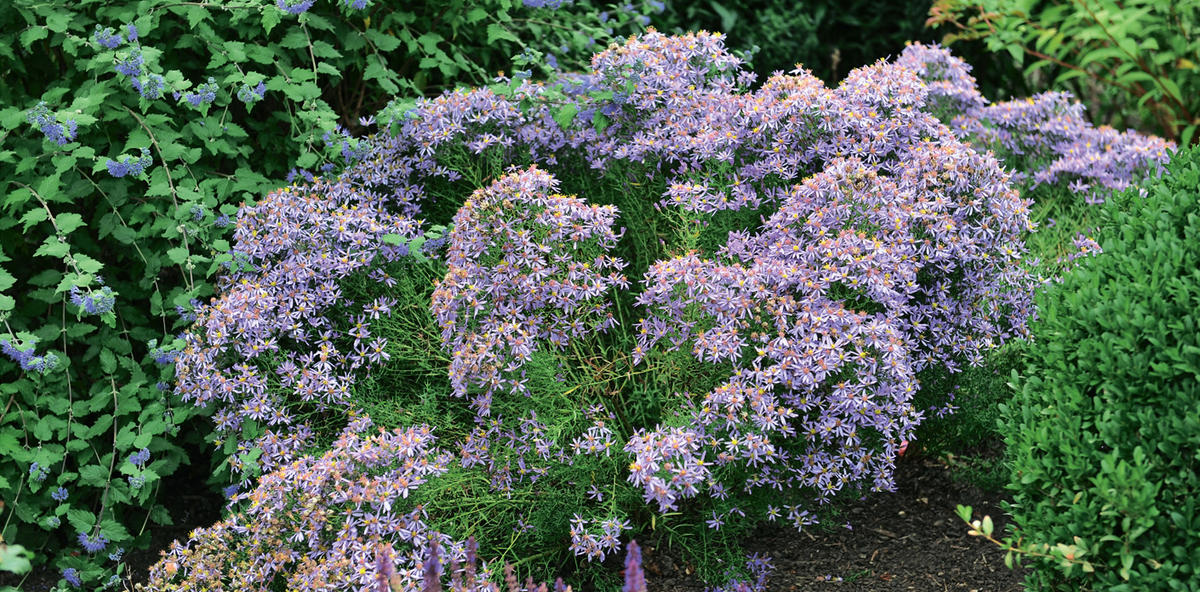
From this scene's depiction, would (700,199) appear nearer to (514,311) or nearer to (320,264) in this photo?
A: (514,311)

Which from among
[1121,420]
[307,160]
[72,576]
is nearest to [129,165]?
[307,160]

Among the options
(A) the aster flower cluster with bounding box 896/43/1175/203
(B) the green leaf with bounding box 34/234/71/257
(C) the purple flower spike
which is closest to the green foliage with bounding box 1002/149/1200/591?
(C) the purple flower spike

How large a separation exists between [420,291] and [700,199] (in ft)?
3.21

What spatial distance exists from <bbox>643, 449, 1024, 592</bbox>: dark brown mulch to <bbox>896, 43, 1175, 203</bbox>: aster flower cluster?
130 centimetres

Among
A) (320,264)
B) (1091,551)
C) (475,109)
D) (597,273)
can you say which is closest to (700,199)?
(597,273)

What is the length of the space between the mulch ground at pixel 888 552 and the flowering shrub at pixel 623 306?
0.13m

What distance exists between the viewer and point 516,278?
2979 millimetres

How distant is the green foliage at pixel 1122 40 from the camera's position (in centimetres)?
553

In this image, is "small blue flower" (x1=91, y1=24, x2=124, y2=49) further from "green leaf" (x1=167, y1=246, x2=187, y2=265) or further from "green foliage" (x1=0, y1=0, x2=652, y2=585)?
"green leaf" (x1=167, y1=246, x2=187, y2=265)

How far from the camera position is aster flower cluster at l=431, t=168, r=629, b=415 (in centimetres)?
295

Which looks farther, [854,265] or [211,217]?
[211,217]

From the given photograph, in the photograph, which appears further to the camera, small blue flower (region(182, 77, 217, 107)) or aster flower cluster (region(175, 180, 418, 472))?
small blue flower (region(182, 77, 217, 107))

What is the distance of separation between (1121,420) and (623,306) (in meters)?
1.53

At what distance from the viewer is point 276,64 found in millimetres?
3785
